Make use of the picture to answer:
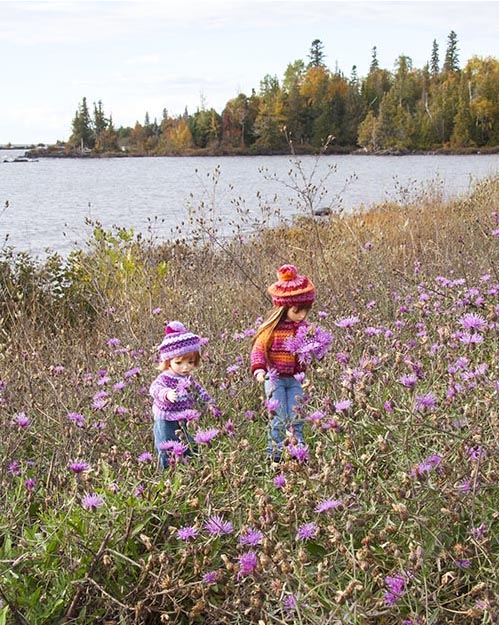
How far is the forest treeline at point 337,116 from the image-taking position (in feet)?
194

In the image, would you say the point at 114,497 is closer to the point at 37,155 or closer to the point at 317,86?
the point at 317,86

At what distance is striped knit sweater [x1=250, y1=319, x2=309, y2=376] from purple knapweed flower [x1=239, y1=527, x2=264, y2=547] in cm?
138

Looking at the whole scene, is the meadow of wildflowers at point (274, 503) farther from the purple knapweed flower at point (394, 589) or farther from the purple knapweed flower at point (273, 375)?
the purple knapweed flower at point (273, 375)

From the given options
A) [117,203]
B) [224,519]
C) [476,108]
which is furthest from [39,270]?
[476,108]

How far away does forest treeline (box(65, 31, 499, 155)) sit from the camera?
59.2m

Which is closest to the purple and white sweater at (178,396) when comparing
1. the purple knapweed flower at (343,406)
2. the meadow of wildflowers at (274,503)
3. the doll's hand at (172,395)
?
the doll's hand at (172,395)

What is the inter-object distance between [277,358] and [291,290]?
0.32 metres

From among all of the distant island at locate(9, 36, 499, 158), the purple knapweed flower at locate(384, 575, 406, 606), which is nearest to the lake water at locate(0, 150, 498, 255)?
the purple knapweed flower at locate(384, 575, 406, 606)

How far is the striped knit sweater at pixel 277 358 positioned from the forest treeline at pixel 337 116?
49.6 m

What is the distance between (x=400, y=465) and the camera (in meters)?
2.41

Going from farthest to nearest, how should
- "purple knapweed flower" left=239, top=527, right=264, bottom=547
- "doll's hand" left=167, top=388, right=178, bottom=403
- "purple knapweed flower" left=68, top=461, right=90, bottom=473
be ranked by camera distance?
"doll's hand" left=167, top=388, right=178, bottom=403, "purple knapweed flower" left=68, top=461, right=90, bottom=473, "purple knapweed flower" left=239, top=527, right=264, bottom=547

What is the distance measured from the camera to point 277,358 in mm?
3676

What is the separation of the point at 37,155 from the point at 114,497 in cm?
7639

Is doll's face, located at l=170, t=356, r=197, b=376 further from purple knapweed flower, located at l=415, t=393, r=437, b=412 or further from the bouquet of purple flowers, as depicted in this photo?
purple knapweed flower, located at l=415, t=393, r=437, b=412
